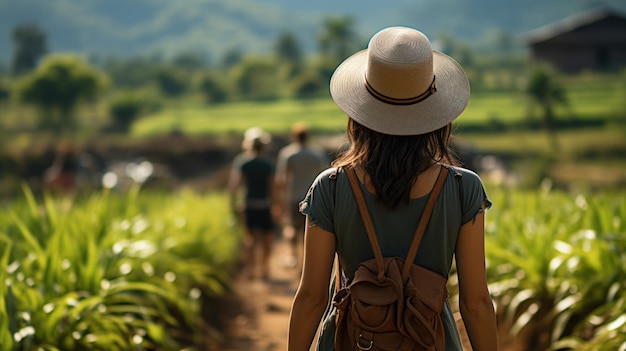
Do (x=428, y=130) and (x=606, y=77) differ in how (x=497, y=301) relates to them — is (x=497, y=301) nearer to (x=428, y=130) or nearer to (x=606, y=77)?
(x=428, y=130)

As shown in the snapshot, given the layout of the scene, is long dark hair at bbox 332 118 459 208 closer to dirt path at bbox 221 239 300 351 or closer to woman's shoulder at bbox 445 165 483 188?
woman's shoulder at bbox 445 165 483 188

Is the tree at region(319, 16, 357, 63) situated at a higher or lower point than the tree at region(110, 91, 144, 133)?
higher

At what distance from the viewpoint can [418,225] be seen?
2.12 m

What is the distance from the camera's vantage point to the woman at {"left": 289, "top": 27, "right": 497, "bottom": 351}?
2.14m

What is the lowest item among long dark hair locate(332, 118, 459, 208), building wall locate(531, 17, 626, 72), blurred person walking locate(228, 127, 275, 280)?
building wall locate(531, 17, 626, 72)

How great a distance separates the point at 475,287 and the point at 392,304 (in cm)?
27

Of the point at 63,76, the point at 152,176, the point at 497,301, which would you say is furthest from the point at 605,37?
the point at 497,301

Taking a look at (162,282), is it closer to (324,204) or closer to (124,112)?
(324,204)

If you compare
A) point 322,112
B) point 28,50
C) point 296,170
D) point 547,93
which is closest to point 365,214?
point 296,170

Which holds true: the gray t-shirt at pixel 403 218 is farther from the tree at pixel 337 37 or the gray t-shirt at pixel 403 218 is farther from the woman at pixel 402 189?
the tree at pixel 337 37

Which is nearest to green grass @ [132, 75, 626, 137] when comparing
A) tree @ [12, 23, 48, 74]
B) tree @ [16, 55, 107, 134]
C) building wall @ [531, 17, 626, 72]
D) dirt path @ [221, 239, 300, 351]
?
building wall @ [531, 17, 626, 72]

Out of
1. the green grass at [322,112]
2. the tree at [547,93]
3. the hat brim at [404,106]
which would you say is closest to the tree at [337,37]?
the green grass at [322,112]

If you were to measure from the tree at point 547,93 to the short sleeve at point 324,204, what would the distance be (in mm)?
47257

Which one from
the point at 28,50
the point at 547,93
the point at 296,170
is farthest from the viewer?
the point at 28,50
